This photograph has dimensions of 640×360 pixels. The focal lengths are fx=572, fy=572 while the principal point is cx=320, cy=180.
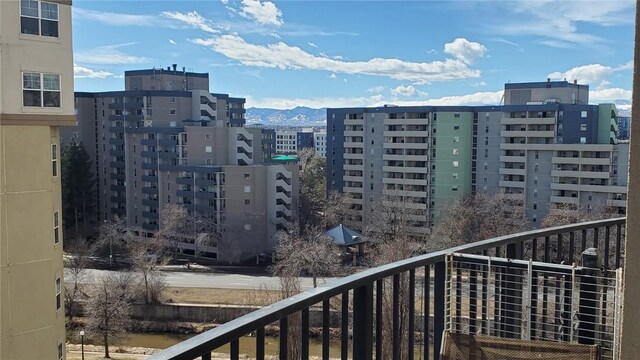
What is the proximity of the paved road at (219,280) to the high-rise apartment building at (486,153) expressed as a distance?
22.3ft

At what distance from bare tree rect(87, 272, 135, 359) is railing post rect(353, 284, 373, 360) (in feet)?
37.4

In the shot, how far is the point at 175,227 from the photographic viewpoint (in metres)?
19.0

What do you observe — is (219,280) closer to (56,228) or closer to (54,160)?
(56,228)

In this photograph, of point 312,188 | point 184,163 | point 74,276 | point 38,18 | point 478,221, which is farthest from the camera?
point 312,188

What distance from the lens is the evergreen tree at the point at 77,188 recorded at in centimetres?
2217

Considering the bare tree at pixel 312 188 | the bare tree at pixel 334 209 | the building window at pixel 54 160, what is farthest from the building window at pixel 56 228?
the bare tree at pixel 334 209

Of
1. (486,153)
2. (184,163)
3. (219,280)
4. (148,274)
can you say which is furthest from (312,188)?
(148,274)

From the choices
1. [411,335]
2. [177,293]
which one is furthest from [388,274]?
[177,293]

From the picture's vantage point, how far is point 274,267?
16828 mm

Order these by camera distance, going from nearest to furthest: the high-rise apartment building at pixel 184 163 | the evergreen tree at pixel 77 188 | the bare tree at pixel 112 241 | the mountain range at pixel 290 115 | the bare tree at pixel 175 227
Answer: the bare tree at pixel 112 241
the bare tree at pixel 175 227
the high-rise apartment building at pixel 184 163
the evergreen tree at pixel 77 188
the mountain range at pixel 290 115

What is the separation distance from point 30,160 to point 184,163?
56.8ft

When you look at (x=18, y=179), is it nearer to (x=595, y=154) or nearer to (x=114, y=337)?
(x=114, y=337)

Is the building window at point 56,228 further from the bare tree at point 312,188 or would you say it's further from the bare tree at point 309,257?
the bare tree at point 312,188

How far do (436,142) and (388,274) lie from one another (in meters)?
21.0
